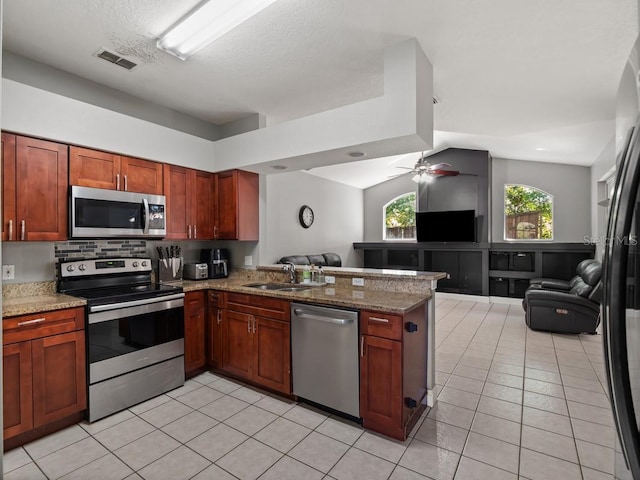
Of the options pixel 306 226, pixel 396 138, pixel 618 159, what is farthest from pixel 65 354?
pixel 306 226

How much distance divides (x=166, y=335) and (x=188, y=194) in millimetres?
1507

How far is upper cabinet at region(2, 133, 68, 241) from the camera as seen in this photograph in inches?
93.1

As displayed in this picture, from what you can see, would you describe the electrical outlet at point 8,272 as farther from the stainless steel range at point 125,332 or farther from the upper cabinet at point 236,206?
the upper cabinet at point 236,206

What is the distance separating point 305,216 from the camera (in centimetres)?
716

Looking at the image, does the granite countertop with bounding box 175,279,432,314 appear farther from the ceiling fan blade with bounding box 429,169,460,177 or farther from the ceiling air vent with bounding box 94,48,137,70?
the ceiling fan blade with bounding box 429,169,460,177

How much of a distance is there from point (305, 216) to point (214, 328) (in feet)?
13.6

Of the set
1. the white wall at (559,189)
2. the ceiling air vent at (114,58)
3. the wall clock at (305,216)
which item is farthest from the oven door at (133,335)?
the white wall at (559,189)

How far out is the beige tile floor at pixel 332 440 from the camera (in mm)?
1975

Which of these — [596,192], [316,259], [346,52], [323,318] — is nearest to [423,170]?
[316,259]

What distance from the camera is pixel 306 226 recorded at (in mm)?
7203

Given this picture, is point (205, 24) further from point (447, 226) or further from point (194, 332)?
point (447, 226)

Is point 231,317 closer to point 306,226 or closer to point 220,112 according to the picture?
point 220,112

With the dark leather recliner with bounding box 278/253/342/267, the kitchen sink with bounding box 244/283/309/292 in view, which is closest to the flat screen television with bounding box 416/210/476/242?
the dark leather recliner with bounding box 278/253/342/267

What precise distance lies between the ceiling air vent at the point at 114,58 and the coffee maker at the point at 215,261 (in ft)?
6.46
